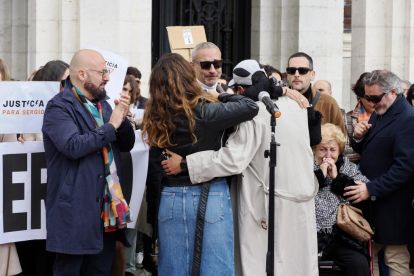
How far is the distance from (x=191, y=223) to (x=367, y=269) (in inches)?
76.4

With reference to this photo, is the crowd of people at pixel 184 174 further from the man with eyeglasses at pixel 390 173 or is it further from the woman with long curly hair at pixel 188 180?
the man with eyeglasses at pixel 390 173

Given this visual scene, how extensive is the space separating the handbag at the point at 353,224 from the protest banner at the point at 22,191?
2406 mm

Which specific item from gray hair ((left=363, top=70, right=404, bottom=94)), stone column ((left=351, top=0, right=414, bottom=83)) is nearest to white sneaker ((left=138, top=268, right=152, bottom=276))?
gray hair ((left=363, top=70, right=404, bottom=94))

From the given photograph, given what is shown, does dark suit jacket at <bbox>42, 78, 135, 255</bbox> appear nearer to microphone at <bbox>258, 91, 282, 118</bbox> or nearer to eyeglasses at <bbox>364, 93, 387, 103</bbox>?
microphone at <bbox>258, 91, 282, 118</bbox>

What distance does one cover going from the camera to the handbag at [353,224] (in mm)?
6953

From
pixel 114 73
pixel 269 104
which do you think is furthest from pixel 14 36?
pixel 269 104

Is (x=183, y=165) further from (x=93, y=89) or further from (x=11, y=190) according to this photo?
(x=11, y=190)

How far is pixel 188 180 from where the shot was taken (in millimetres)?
5871

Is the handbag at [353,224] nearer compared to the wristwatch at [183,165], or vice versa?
the wristwatch at [183,165]

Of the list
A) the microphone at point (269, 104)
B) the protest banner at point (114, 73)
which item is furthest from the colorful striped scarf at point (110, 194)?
the microphone at point (269, 104)

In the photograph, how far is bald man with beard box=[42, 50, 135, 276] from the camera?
5832mm

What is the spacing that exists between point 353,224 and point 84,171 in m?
2.35

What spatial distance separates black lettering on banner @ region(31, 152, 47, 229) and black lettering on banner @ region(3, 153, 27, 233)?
75 millimetres

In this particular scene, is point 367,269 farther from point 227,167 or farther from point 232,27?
point 232,27
